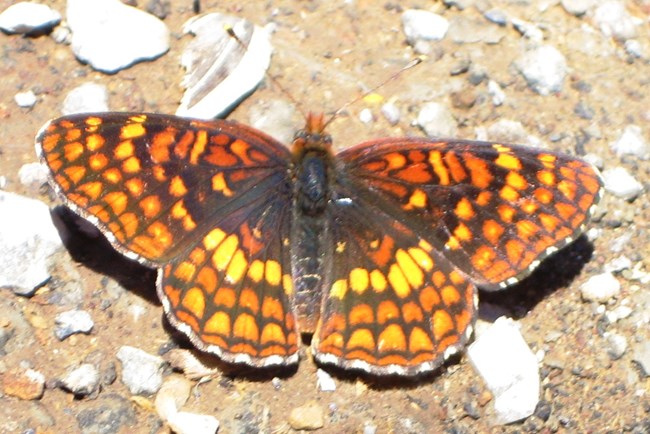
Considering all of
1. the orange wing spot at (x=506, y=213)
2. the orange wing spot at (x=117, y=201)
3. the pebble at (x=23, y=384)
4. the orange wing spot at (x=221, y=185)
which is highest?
the orange wing spot at (x=117, y=201)

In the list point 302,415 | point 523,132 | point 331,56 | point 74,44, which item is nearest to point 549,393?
point 302,415

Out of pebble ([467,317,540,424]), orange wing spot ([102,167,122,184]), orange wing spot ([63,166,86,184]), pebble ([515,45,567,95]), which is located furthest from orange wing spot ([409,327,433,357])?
pebble ([515,45,567,95])

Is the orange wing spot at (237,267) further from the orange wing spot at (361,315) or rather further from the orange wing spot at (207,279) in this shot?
the orange wing spot at (361,315)

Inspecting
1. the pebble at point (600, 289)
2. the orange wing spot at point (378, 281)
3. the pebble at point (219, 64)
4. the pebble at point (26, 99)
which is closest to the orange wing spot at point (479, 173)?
the orange wing spot at point (378, 281)

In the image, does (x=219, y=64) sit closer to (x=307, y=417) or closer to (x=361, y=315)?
(x=361, y=315)

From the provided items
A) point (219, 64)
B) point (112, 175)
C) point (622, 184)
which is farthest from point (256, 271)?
Result: point (622, 184)

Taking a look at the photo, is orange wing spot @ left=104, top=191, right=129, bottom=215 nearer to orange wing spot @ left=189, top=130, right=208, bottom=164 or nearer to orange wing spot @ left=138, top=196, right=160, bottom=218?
orange wing spot @ left=138, top=196, right=160, bottom=218
